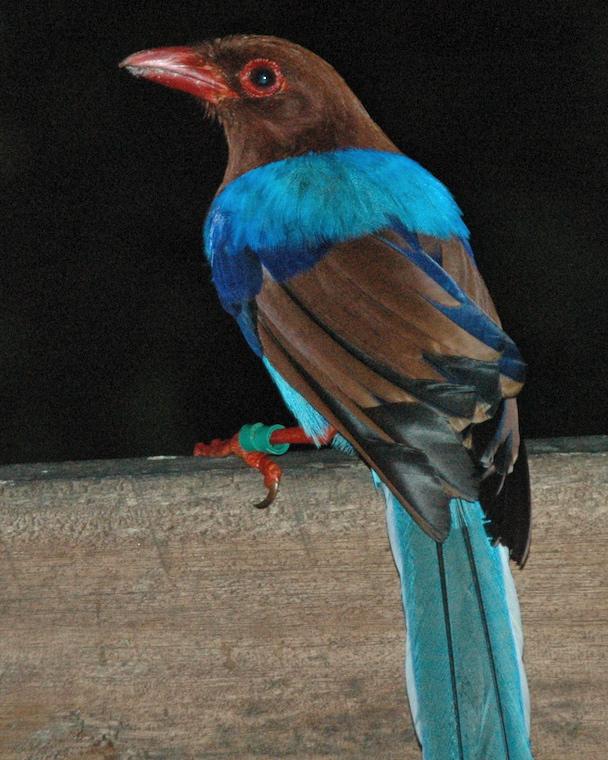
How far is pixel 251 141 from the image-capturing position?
2.66m

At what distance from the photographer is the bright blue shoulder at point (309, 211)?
229cm

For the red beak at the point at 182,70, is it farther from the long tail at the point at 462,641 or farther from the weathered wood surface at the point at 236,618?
the long tail at the point at 462,641

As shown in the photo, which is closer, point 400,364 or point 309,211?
point 400,364

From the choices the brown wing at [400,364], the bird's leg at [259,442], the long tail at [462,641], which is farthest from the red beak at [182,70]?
the long tail at [462,641]

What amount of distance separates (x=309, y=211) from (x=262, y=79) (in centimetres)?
46

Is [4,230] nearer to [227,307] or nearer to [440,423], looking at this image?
[227,307]

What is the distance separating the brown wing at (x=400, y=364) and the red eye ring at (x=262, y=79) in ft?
1.95

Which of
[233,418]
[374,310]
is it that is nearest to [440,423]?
[374,310]

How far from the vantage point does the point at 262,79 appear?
2672 mm

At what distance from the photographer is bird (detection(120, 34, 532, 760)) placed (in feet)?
5.47

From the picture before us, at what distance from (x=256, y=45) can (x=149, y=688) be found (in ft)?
4.70

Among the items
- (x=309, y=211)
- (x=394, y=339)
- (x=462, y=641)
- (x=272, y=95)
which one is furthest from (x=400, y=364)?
(x=272, y=95)

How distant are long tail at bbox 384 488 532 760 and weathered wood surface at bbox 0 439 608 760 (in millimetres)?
64

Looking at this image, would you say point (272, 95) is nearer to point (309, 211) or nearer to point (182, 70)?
point (182, 70)
